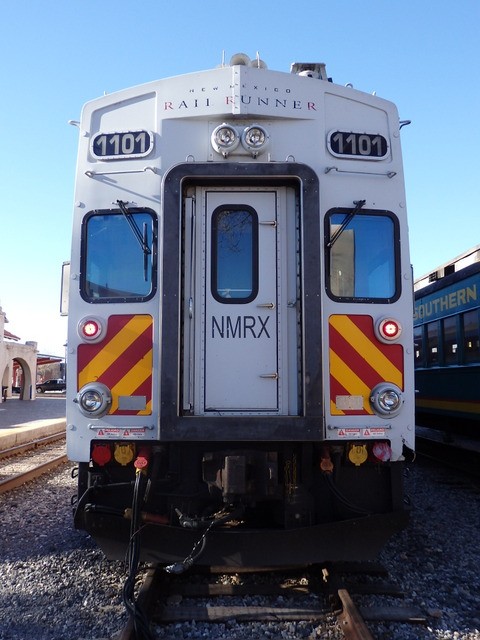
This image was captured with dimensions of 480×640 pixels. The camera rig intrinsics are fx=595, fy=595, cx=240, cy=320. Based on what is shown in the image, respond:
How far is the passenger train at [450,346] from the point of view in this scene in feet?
31.4

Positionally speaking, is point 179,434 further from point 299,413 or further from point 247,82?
point 247,82

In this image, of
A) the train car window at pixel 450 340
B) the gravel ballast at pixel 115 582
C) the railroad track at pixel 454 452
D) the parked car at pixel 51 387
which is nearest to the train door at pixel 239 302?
the gravel ballast at pixel 115 582

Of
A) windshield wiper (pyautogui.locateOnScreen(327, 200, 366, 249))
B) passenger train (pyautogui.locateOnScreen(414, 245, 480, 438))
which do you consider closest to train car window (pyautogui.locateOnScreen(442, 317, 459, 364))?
passenger train (pyautogui.locateOnScreen(414, 245, 480, 438))

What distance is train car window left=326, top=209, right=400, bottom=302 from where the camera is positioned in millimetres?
4621

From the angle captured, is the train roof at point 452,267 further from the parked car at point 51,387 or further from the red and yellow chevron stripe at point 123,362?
the parked car at point 51,387

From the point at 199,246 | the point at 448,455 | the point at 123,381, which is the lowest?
the point at 448,455

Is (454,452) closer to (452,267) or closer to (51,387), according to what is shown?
(452,267)

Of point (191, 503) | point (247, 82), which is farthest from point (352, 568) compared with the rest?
point (247, 82)

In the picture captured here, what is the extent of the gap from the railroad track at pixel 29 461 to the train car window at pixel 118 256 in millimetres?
5050

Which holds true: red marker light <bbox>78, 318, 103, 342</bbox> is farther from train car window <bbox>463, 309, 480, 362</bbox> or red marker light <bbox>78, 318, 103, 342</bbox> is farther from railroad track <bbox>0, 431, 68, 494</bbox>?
train car window <bbox>463, 309, 480, 362</bbox>

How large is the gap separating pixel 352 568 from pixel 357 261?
98.5 inches

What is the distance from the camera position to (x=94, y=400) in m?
4.34

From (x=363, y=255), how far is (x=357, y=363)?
0.88 m

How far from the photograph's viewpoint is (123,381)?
4402 millimetres
